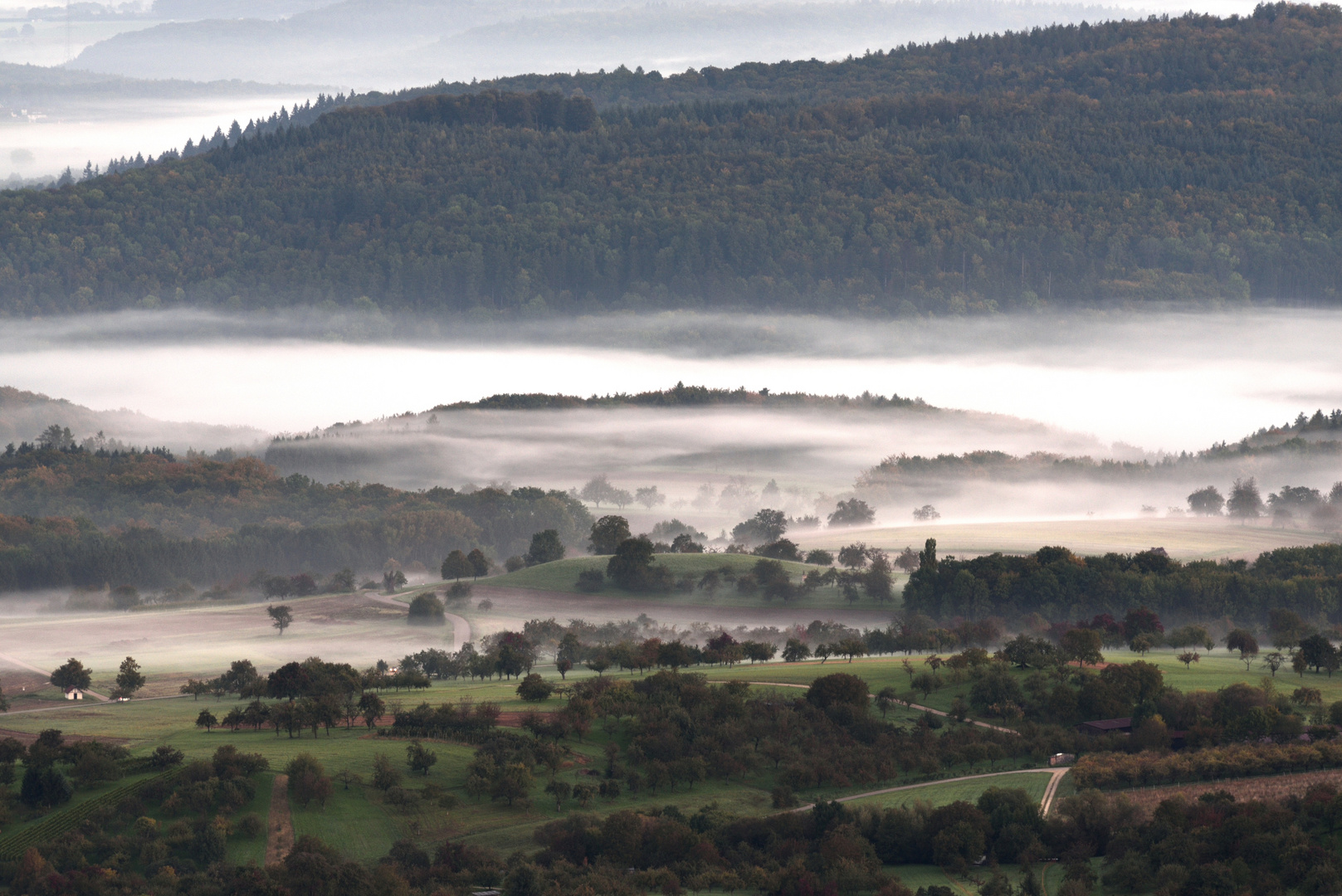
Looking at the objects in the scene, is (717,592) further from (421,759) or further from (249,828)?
(249,828)

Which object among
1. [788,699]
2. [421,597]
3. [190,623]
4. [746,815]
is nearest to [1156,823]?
[746,815]

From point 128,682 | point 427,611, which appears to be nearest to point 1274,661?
point 128,682

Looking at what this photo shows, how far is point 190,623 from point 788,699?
9237 centimetres

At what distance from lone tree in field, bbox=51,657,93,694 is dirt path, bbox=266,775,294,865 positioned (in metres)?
43.1

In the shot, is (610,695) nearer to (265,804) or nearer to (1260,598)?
(265,804)

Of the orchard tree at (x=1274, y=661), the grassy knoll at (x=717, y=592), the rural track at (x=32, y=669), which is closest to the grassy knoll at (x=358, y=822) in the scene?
the rural track at (x=32, y=669)

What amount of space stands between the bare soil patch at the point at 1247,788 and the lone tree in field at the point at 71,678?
81.4 meters

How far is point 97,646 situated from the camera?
174000 millimetres

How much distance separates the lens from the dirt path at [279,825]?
9288 centimetres

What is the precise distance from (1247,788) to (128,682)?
273 feet

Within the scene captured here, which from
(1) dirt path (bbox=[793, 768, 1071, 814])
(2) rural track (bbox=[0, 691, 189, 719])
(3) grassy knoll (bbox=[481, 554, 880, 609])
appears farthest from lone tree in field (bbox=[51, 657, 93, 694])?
(1) dirt path (bbox=[793, 768, 1071, 814])

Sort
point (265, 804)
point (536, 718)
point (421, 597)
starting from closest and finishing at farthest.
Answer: point (265, 804) → point (536, 718) → point (421, 597)

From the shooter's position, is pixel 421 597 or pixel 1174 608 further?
pixel 421 597

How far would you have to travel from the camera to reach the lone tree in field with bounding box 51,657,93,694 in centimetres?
13825
